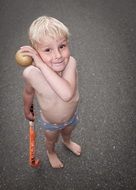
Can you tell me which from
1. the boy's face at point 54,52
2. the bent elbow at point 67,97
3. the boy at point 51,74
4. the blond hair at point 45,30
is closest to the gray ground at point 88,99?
the boy at point 51,74

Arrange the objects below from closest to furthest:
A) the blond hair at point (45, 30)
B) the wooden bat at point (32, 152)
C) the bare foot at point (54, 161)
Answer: the blond hair at point (45, 30)
the wooden bat at point (32, 152)
the bare foot at point (54, 161)

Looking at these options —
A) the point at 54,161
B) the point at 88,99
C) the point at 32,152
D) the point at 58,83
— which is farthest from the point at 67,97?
the point at 88,99

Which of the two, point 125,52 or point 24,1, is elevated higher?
point 24,1

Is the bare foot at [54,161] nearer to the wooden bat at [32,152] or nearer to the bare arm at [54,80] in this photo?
the wooden bat at [32,152]

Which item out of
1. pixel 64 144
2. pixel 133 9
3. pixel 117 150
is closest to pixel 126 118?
pixel 117 150

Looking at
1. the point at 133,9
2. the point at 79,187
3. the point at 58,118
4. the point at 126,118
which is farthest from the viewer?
the point at 133,9

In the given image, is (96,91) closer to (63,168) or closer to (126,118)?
(126,118)

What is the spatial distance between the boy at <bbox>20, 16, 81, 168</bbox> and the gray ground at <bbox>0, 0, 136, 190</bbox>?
0.36 meters

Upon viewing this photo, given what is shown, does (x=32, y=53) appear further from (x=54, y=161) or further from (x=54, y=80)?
(x=54, y=161)

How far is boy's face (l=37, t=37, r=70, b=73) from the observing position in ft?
3.87

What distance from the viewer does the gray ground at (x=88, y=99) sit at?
1692 mm

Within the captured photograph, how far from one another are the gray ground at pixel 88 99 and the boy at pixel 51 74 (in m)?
0.36

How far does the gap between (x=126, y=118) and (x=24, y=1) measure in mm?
1673

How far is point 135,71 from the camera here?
7.32ft
